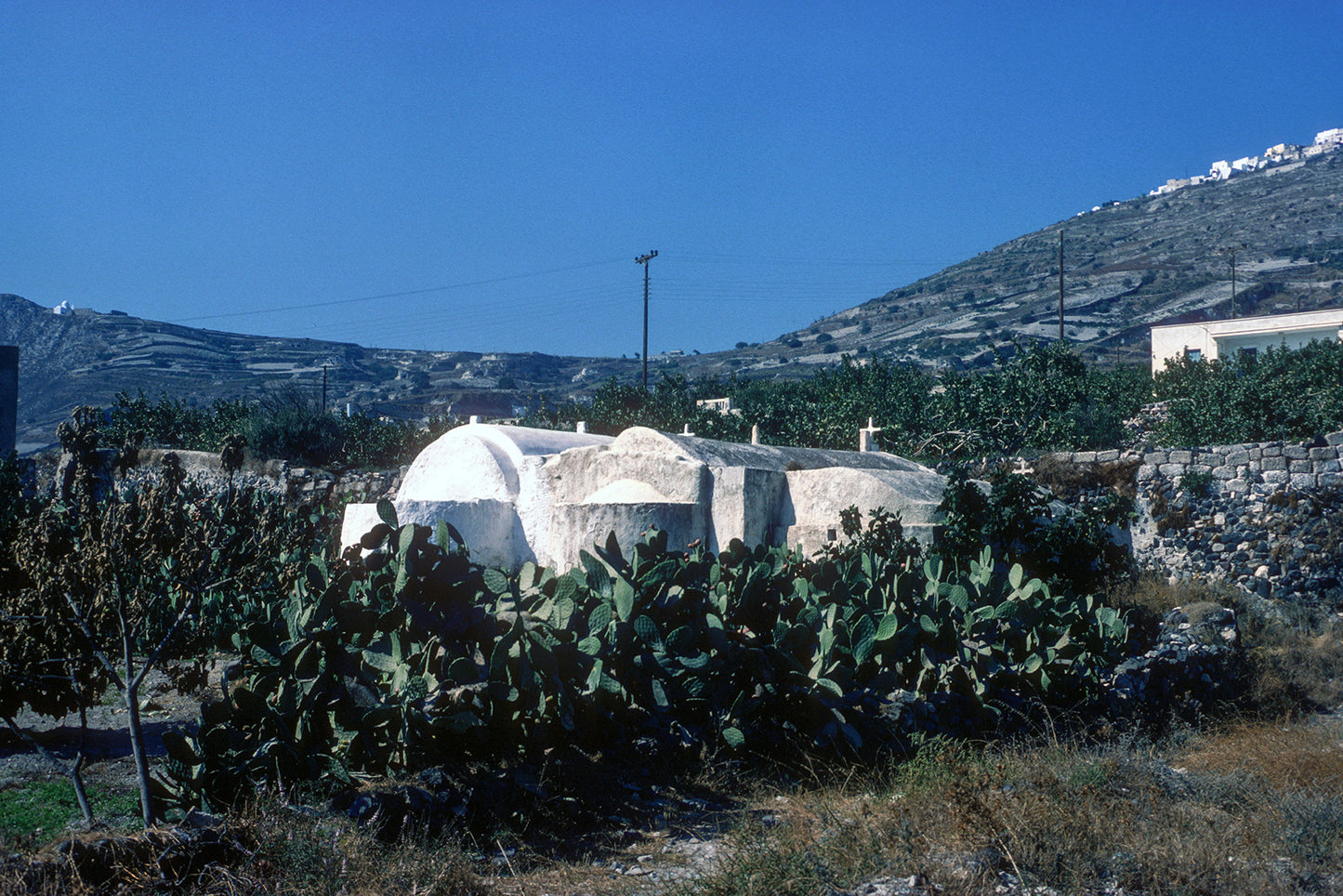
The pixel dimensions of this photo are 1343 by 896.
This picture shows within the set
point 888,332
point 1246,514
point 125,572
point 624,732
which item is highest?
point 888,332

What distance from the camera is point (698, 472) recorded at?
383 inches

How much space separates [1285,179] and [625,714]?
119 m

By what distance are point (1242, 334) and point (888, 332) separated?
47.4m

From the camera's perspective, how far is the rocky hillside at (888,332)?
62812 millimetres

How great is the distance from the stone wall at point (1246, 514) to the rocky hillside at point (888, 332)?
38.4 m

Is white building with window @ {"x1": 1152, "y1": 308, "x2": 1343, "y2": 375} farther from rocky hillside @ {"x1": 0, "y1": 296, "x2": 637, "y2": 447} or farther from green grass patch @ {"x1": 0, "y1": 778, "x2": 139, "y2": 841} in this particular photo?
green grass patch @ {"x1": 0, "y1": 778, "x2": 139, "y2": 841}

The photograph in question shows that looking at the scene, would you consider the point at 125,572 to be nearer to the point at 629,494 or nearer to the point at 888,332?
the point at 629,494

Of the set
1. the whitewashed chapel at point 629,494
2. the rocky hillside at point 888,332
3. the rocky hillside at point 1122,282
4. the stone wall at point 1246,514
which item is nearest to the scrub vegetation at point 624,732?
the whitewashed chapel at point 629,494

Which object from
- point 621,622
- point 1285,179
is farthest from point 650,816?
point 1285,179

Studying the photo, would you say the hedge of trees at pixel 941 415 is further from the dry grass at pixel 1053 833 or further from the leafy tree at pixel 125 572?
the leafy tree at pixel 125 572

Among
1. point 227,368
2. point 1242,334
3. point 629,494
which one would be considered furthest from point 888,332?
point 629,494

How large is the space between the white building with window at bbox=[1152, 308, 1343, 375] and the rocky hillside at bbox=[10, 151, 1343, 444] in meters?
22.4

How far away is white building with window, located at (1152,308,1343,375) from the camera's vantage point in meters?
34.6

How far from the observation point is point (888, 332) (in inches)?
3263
